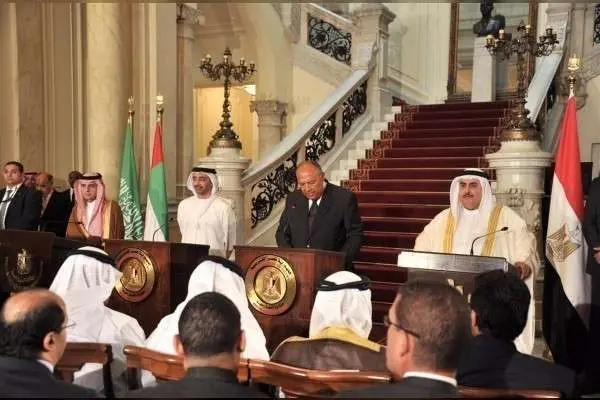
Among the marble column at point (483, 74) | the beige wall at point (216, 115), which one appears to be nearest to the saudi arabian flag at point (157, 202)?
the marble column at point (483, 74)

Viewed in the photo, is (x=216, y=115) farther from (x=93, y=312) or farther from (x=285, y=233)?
(x=93, y=312)

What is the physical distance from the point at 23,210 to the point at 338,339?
3.78 m

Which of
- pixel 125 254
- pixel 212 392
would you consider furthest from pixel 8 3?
pixel 212 392

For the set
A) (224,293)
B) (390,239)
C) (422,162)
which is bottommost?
(390,239)

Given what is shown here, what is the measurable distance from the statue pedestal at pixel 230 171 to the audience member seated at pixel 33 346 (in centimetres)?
489

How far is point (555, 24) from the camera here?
9375 millimetres

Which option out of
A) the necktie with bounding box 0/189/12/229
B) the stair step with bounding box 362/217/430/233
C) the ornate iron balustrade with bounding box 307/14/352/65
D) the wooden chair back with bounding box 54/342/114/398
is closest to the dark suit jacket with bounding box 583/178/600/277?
the stair step with bounding box 362/217/430/233

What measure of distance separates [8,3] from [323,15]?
5248 millimetres

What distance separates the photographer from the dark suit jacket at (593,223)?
13.6ft

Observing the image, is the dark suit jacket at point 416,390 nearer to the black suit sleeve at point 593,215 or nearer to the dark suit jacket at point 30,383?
the dark suit jacket at point 30,383

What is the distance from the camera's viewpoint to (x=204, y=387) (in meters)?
1.55

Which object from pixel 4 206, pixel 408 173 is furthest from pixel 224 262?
pixel 408 173

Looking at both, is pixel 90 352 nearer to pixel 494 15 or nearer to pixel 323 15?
pixel 323 15

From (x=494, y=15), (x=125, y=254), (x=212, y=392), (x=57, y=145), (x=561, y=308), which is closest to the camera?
(x=212, y=392)
